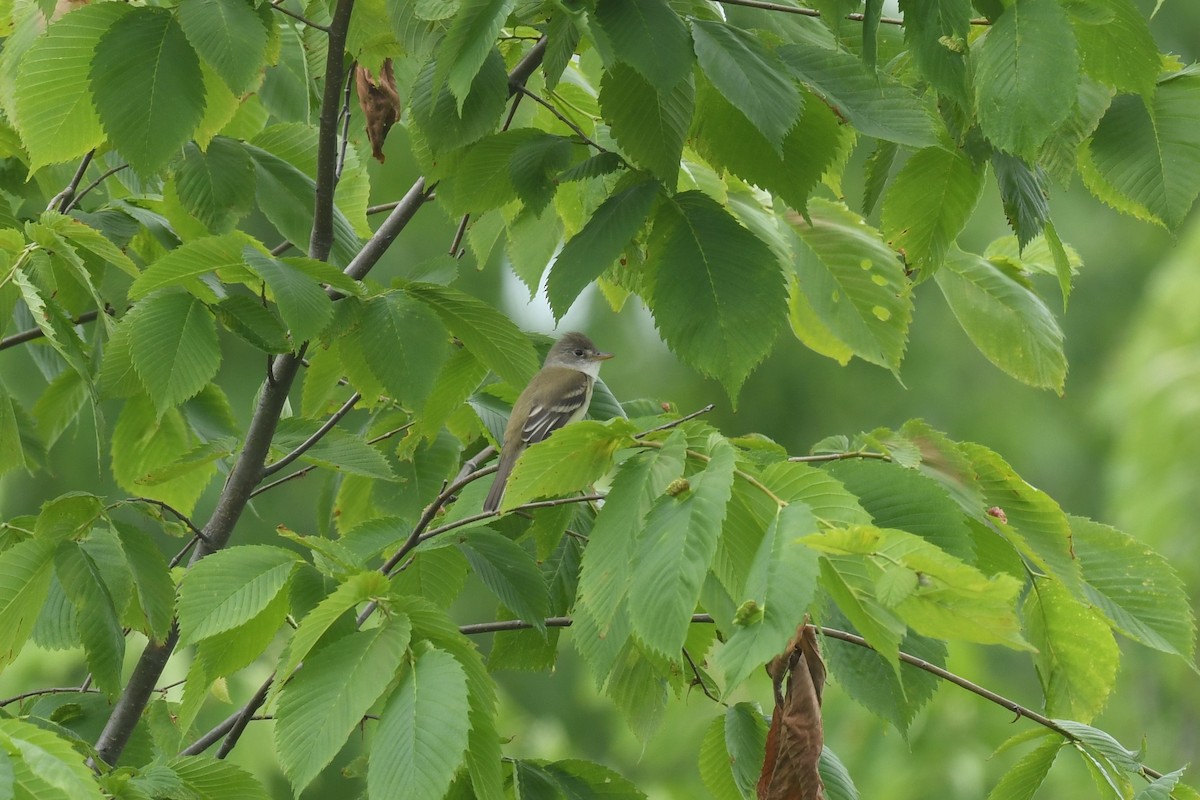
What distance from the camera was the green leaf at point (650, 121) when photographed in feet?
6.51

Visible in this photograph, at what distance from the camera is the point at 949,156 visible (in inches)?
A: 87.2

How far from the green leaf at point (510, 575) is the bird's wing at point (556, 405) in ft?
5.34

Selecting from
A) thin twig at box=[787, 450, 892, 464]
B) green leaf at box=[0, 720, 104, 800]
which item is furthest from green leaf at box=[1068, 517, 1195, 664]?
green leaf at box=[0, 720, 104, 800]

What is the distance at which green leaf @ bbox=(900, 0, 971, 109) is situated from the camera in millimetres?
1853

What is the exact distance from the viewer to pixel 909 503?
1727 mm

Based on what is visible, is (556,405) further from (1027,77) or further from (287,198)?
(1027,77)

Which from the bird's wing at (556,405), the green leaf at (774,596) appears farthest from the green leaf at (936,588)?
the bird's wing at (556,405)

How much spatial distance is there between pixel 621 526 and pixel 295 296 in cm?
72

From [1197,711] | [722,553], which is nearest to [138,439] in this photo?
[722,553]

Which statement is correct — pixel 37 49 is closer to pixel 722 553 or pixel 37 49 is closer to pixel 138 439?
pixel 138 439

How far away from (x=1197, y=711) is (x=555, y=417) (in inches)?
371

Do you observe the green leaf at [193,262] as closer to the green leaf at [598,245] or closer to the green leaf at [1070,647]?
the green leaf at [598,245]

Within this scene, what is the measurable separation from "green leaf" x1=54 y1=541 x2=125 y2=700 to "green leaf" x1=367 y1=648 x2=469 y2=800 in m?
0.81

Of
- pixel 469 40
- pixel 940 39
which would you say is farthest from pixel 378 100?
pixel 940 39
